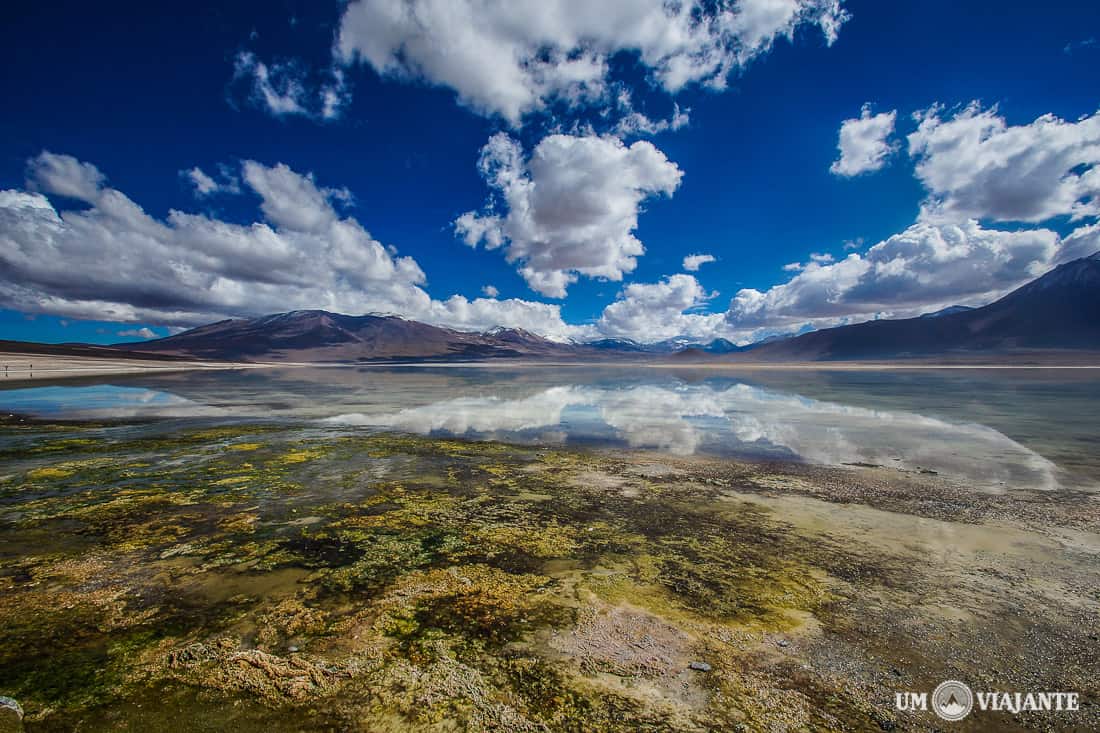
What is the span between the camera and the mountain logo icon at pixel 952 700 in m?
3.98

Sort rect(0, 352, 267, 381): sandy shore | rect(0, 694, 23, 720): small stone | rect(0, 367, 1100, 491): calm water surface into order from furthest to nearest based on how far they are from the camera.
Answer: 1. rect(0, 352, 267, 381): sandy shore
2. rect(0, 367, 1100, 491): calm water surface
3. rect(0, 694, 23, 720): small stone

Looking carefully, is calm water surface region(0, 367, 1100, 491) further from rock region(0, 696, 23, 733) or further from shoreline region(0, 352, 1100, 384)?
shoreline region(0, 352, 1100, 384)

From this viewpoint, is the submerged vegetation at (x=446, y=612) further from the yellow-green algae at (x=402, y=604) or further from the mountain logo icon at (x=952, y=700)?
the mountain logo icon at (x=952, y=700)

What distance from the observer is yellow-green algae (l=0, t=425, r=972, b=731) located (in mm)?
3932

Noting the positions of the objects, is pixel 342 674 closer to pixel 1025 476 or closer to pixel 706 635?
pixel 706 635

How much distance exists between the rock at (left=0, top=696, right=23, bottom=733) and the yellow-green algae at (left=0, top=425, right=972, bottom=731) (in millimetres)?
211

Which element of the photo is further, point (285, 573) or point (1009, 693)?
point (285, 573)

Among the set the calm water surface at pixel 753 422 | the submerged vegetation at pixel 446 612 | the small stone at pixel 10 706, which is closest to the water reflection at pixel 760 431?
the calm water surface at pixel 753 422

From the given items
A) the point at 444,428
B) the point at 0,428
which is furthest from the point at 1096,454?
the point at 0,428

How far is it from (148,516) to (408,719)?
762cm

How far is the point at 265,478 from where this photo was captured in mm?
10930

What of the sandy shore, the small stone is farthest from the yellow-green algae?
the sandy shore

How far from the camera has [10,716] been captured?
338 cm

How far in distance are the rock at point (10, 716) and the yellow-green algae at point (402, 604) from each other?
21cm
